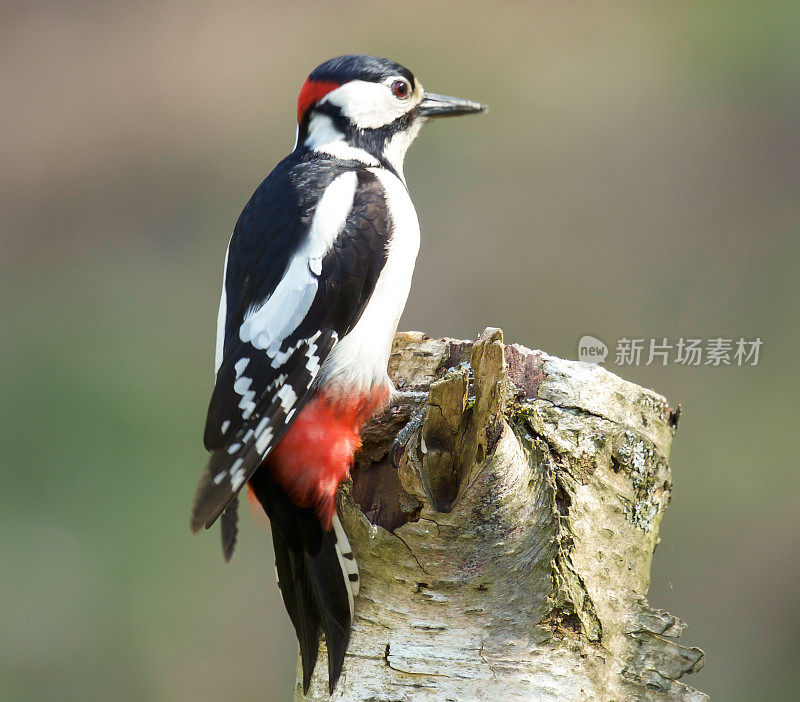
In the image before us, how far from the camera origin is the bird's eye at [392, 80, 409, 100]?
2989 millimetres

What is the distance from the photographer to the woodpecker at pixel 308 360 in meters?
2.21

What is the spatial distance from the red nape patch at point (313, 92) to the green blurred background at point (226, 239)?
6.44ft

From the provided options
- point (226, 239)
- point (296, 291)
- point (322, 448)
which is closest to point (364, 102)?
point (296, 291)

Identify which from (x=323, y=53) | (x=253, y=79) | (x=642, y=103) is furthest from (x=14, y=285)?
(x=642, y=103)

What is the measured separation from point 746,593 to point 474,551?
2.82 metres

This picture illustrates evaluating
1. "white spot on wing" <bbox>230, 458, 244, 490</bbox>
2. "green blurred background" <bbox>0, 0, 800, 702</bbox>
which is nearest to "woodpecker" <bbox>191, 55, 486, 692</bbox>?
"white spot on wing" <bbox>230, 458, 244, 490</bbox>

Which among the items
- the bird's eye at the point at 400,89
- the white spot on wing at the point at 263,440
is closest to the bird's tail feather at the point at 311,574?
the white spot on wing at the point at 263,440

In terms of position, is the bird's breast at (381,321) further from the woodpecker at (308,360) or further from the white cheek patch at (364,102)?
the white cheek patch at (364,102)

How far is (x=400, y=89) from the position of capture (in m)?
3.01

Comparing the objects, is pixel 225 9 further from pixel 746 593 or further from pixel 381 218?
pixel 746 593

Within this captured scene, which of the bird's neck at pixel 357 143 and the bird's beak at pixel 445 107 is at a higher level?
the bird's beak at pixel 445 107

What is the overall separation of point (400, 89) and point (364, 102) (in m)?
0.13

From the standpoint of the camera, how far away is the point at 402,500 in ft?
6.90

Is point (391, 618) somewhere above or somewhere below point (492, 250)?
below
